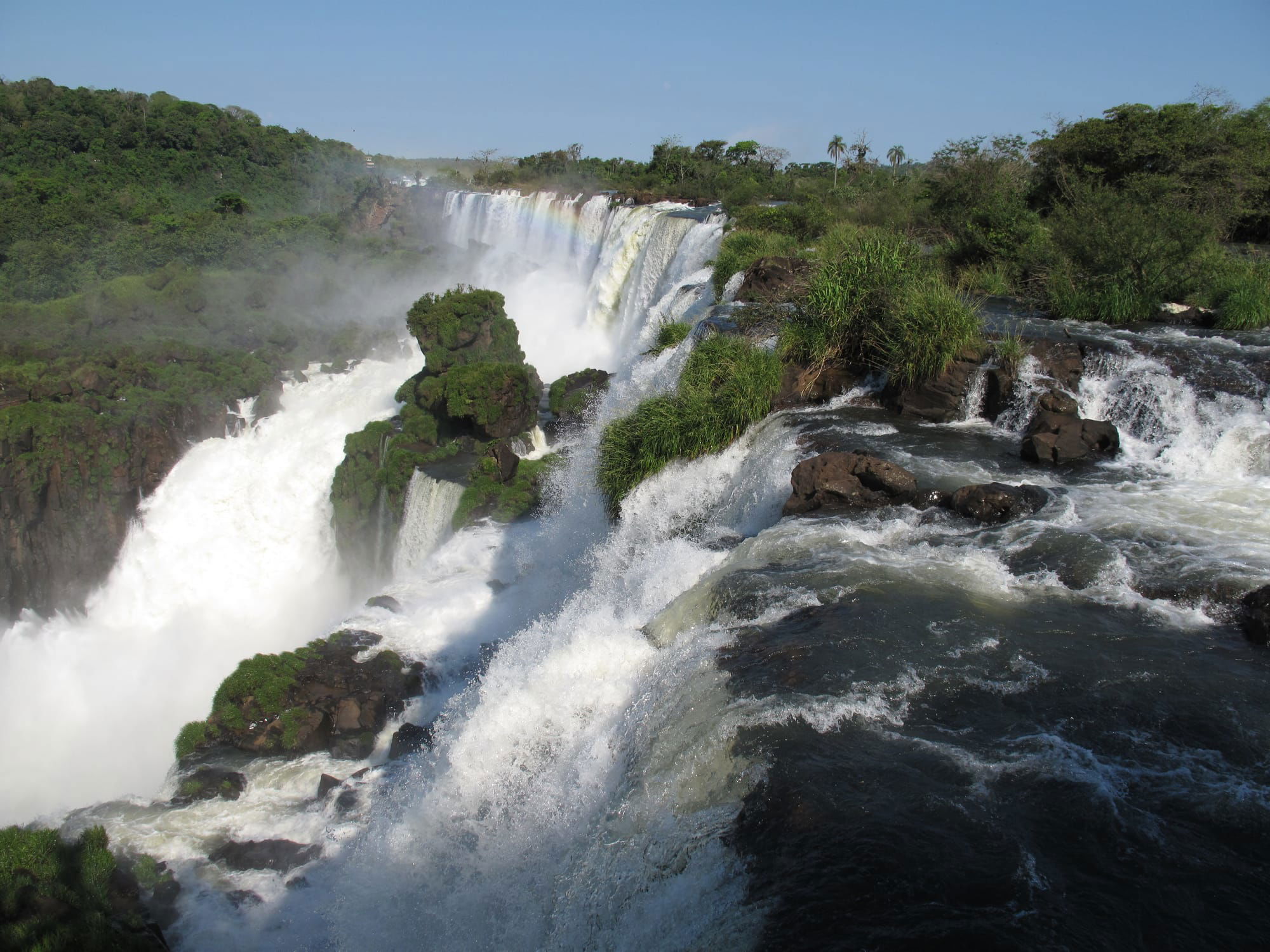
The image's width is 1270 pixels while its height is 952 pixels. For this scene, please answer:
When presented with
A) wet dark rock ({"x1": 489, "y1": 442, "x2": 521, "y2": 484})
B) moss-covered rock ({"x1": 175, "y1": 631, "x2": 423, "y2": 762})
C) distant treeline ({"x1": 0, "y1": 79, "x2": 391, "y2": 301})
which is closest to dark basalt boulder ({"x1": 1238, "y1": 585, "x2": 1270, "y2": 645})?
moss-covered rock ({"x1": 175, "y1": 631, "x2": 423, "y2": 762})

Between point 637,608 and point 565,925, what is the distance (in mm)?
3472

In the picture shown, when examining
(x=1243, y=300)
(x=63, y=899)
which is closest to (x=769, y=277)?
(x=1243, y=300)

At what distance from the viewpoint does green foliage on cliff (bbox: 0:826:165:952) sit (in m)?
4.99

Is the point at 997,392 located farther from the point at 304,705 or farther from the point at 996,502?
the point at 304,705

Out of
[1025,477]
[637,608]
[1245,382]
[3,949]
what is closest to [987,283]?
[1245,382]

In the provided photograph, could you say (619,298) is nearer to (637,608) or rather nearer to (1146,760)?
(637,608)

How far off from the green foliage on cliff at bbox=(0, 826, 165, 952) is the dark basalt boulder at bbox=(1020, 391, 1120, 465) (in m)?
9.63

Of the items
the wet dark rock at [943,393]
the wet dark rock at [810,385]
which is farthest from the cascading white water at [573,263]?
the wet dark rock at [943,393]

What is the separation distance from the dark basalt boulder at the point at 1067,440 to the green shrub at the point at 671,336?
687 cm

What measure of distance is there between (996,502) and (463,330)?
54.4ft

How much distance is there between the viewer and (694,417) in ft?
35.6

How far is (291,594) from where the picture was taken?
2000 cm

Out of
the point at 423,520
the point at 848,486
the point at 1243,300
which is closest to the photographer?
the point at 848,486

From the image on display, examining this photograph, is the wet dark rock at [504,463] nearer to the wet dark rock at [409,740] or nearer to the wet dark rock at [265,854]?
the wet dark rock at [409,740]
